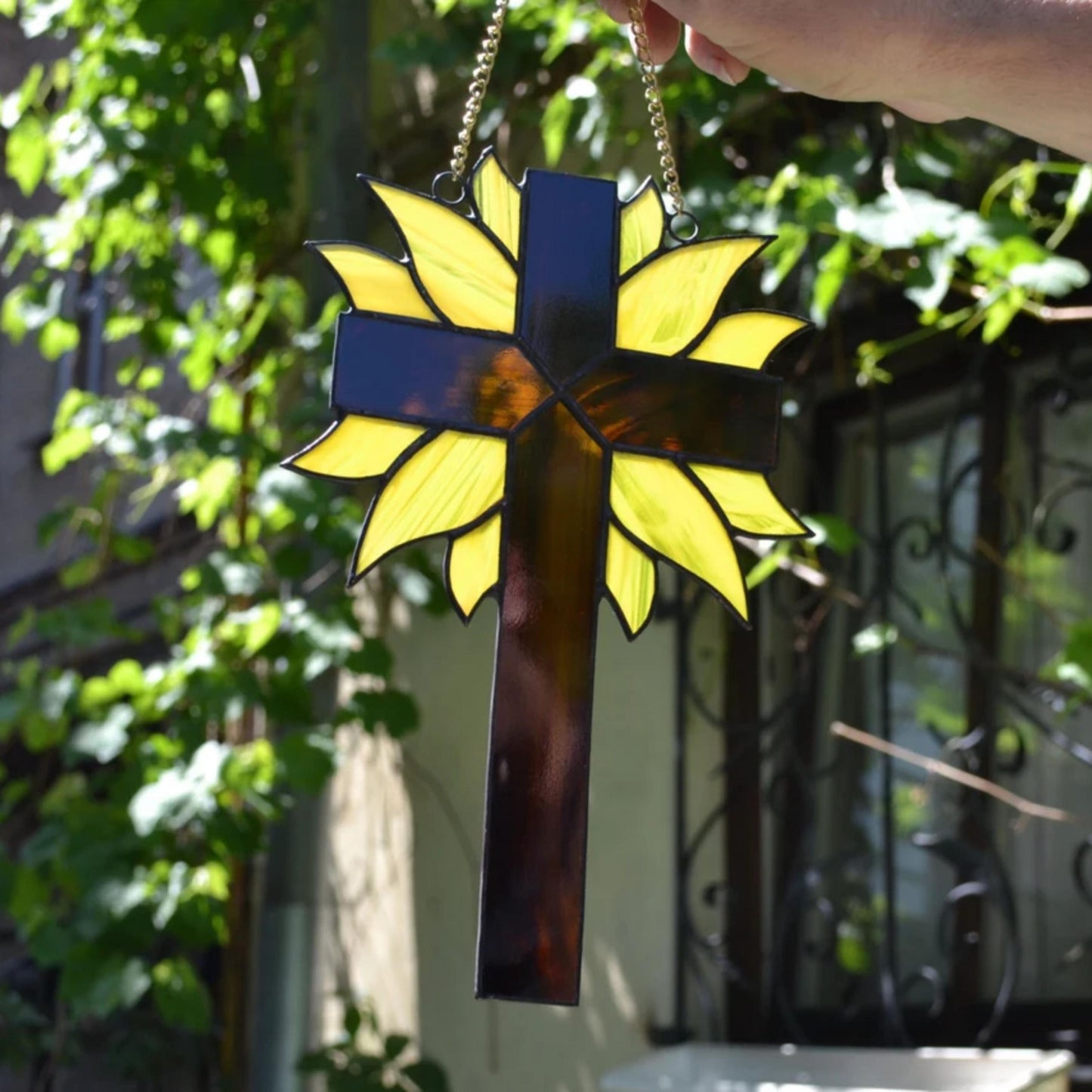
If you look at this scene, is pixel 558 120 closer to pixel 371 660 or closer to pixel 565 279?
pixel 371 660

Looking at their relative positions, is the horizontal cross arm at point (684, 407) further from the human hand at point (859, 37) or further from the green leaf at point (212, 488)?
the green leaf at point (212, 488)

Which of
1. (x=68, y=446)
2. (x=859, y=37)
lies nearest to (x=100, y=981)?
(x=68, y=446)

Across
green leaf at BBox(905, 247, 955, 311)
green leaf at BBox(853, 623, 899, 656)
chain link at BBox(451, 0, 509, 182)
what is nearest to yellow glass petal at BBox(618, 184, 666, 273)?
chain link at BBox(451, 0, 509, 182)

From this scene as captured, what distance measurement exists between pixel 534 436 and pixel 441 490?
0.06 meters

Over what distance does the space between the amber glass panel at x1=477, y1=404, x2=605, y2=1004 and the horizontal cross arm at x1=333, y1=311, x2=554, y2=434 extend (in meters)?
0.02

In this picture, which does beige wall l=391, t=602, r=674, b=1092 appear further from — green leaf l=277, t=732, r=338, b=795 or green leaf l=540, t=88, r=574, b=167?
green leaf l=540, t=88, r=574, b=167

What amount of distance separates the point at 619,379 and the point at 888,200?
4.68ft

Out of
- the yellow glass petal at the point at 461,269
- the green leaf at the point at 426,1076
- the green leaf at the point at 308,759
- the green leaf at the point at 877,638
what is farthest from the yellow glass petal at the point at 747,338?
the green leaf at the point at 426,1076

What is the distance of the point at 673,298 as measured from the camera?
3.20 ft

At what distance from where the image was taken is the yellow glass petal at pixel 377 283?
0.94 meters

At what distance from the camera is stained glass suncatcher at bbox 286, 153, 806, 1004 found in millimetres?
911

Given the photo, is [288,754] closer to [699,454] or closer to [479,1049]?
[479,1049]

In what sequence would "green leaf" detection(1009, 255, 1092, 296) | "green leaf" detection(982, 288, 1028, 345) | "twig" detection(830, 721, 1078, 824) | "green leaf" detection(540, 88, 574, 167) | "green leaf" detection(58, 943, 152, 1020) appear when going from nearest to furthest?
"green leaf" detection(1009, 255, 1092, 296) → "green leaf" detection(982, 288, 1028, 345) → "twig" detection(830, 721, 1078, 824) → "green leaf" detection(540, 88, 574, 167) → "green leaf" detection(58, 943, 152, 1020)

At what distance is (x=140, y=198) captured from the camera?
3.51 m
